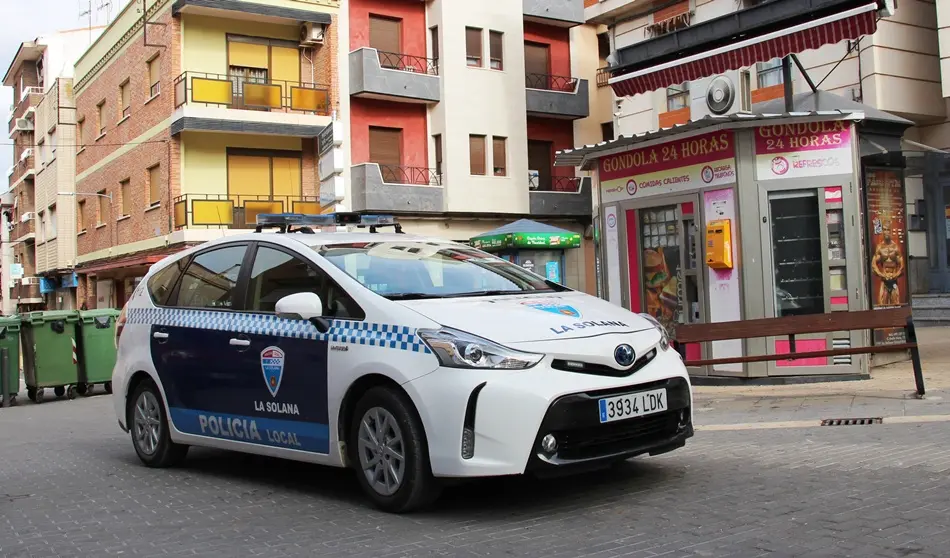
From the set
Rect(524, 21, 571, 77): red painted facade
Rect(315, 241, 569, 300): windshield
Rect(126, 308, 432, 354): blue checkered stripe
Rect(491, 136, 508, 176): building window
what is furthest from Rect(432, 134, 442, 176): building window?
Rect(315, 241, 569, 300): windshield

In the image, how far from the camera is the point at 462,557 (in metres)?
4.56

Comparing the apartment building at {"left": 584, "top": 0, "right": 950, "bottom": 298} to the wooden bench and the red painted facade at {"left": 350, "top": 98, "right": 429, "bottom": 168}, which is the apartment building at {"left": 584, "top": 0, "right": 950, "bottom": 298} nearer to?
the red painted facade at {"left": 350, "top": 98, "right": 429, "bottom": 168}

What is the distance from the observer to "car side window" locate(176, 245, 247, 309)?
6.95 metres

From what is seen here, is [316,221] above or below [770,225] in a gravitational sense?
below

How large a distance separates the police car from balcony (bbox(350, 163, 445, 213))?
20.2m

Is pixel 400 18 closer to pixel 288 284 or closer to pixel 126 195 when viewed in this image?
pixel 126 195

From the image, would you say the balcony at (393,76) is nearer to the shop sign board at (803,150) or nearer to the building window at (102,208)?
the building window at (102,208)

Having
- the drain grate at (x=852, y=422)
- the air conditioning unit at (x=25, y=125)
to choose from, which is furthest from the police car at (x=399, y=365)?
the air conditioning unit at (x=25, y=125)

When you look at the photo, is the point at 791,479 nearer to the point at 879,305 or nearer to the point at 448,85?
the point at 879,305

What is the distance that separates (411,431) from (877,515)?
2.39 meters

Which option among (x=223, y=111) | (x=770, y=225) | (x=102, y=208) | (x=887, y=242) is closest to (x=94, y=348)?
(x=223, y=111)

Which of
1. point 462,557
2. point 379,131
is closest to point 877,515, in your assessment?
point 462,557

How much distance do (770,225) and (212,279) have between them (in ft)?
22.8

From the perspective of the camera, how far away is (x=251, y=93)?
90.1 ft
